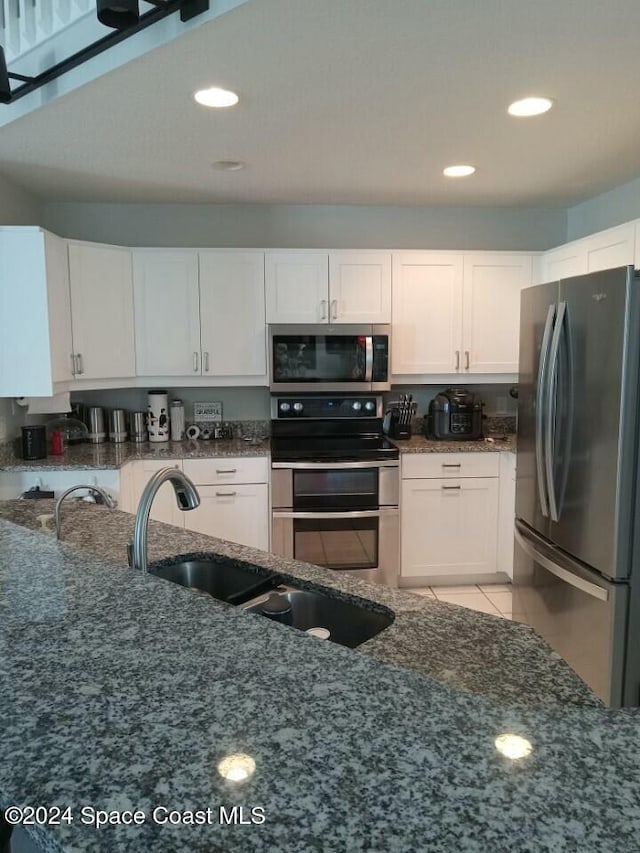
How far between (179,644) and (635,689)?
201 centimetres

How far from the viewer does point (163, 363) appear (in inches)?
149

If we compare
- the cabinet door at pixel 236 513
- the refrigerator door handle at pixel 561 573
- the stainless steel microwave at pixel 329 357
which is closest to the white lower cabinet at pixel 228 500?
the cabinet door at pixel 236 513

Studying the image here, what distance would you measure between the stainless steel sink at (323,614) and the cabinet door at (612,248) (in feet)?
7.61

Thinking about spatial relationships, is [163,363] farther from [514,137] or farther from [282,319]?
[514,137]

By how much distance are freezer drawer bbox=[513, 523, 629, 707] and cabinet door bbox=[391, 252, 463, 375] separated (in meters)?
1.33

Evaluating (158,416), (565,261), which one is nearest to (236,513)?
(158,416)

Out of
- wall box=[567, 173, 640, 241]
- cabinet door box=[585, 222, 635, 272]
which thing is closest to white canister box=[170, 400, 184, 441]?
cabinet door box=[585, 222, 635, 272]

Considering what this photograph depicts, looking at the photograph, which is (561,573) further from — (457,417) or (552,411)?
(457,417)

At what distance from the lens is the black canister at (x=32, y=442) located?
3305mm

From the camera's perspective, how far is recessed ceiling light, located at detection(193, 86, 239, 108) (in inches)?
85.0

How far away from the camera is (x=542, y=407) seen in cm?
260

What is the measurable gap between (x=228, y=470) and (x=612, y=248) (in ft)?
7.78

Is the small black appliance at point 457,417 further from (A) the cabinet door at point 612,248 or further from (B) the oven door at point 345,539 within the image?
(A) the cabinet door at point 612,248

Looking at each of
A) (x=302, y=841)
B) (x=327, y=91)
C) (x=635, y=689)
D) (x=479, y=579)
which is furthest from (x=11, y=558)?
(x=479, y=579)
